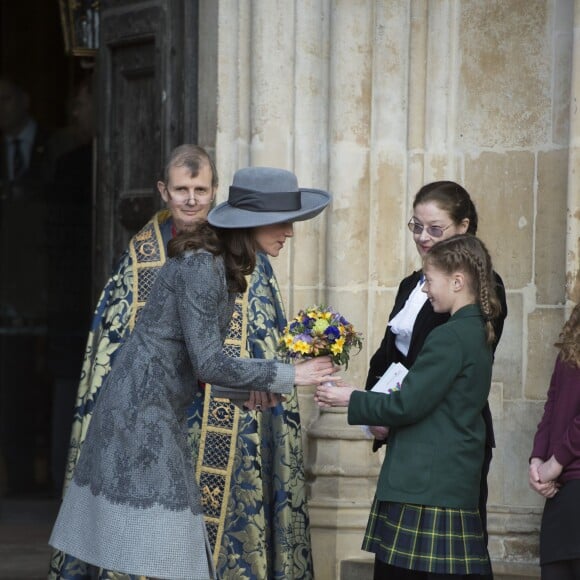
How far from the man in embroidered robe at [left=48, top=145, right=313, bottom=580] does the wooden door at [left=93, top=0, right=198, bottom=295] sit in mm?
983

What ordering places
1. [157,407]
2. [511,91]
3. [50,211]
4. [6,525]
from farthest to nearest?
1. [50,211]
2. [6,525]
3. [511,91]
4. [157,407]

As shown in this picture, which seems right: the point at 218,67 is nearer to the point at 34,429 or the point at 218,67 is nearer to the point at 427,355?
the point at 427,355

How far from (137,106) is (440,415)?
2.73m

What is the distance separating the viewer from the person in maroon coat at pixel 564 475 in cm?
430

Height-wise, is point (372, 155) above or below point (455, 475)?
above

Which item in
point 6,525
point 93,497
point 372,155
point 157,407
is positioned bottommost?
point 6,525

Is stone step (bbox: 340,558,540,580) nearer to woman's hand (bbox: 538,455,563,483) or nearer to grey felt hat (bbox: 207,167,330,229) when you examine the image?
woman's hand (bbox: 538,455,563,483)

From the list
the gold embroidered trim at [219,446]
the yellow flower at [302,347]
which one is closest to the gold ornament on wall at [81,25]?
the gold embroidered trim at [219,446]

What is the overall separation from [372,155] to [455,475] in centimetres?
202

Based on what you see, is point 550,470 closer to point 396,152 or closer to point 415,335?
point 415,335

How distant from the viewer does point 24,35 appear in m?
10.2

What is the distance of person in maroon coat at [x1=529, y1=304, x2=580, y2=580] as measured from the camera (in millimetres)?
4301

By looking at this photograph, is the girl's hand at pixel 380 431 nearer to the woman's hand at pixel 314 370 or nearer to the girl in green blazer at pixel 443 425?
the girl in green blazer at pixel 443 425

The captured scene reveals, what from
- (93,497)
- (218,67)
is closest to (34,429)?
(218,67)
